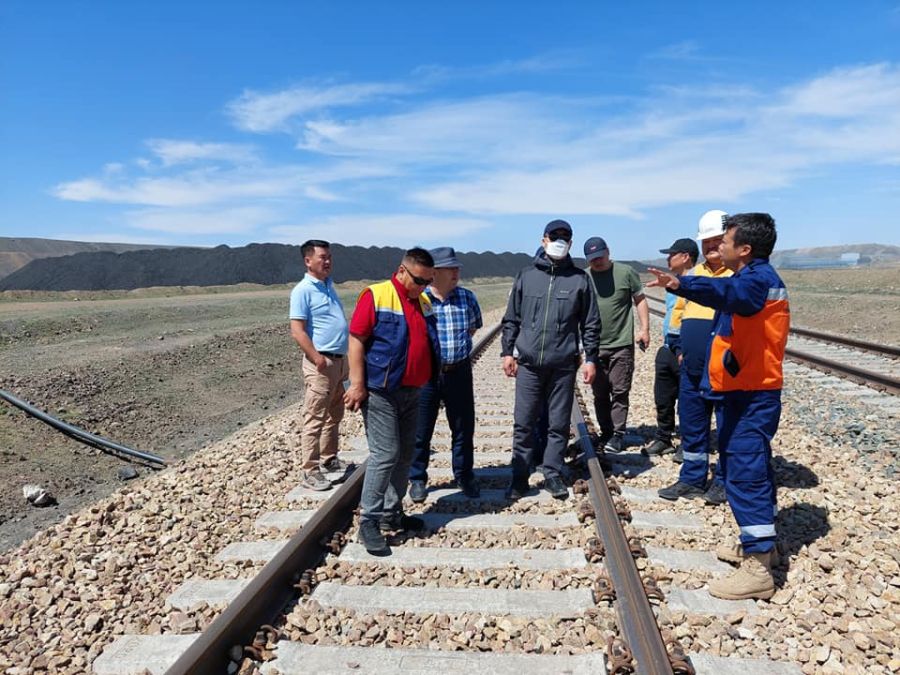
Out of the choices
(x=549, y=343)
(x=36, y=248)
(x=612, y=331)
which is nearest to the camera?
(x=549, y=343)

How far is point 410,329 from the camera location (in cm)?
420

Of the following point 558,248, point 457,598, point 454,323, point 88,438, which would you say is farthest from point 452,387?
point 88,438

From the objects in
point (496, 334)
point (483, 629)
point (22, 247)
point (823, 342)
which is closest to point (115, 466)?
point (483, 629)

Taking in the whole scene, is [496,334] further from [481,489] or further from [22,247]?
[22,247]

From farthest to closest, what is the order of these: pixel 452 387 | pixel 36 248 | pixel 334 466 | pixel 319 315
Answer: pixel 36 248 → pixel 334 466 → pixel 319 315 → pixel 452 387

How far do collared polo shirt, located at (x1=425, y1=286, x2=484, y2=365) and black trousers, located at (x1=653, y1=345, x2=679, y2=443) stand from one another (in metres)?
1.95

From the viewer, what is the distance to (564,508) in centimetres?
A: 469

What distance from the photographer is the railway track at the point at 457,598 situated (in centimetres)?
296

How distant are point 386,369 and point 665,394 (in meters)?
3.15

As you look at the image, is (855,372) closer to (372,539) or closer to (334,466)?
(334,466)

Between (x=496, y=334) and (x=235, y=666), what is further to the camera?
(x=496, y=334)

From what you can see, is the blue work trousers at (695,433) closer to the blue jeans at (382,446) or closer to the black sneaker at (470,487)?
the black sneaker at (470,487)

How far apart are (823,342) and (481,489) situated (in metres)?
11.7

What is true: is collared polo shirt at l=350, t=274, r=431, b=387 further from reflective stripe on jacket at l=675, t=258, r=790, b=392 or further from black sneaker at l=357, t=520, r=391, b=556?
reflective stripe on jacket at l=675, t=258, r=790, b=392
